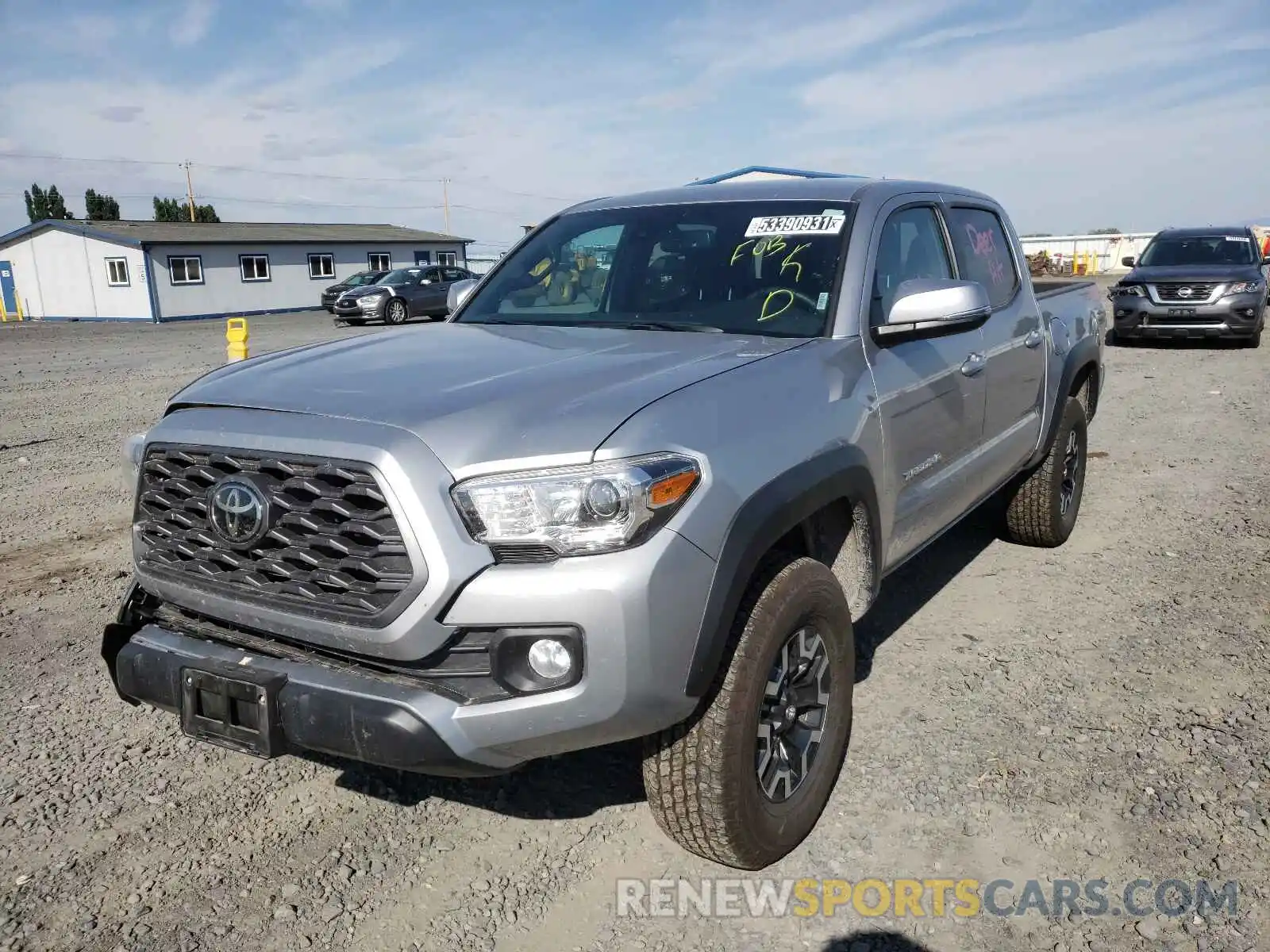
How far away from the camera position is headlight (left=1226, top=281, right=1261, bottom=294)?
46.2ft

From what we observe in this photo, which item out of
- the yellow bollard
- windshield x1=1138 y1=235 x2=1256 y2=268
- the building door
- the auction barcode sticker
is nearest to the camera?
the auction barcode sticker

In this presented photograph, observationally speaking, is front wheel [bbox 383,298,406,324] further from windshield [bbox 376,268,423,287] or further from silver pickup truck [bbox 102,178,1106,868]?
silver pickup truck [bbox 102,178,1106,868]

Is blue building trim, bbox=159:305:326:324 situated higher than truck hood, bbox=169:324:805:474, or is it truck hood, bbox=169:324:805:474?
truck hood, bbox=169:324:805:474

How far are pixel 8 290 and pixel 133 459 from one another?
45.0m

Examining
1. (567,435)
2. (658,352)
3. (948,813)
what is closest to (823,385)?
(658,352)

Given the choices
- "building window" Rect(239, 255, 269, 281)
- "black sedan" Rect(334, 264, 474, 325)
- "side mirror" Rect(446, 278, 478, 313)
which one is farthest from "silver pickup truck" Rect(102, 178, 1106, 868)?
"building window" Rect(239, 255, 269, 281)

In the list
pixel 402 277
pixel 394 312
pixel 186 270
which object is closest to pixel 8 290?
pixel 186 270

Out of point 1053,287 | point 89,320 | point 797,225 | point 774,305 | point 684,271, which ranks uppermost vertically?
point 797,225

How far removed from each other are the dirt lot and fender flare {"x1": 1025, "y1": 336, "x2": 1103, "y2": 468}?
0.65 m

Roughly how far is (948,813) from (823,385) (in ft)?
4.46

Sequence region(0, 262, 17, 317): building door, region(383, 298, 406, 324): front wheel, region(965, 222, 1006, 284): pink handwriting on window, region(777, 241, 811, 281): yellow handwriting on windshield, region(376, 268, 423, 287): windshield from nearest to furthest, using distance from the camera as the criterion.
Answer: region(777, 241, 811, 281): yellow handwriting on windshield < region(965, 222, 1006, 284): pink handwriting on window < region(383, 298, 406, 324): front wheel < region(376, 268, 423, 287): windshield < region(0, 262, 17, 317): building door

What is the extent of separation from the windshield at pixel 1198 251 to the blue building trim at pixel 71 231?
31491mm

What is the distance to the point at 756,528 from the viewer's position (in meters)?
2.50

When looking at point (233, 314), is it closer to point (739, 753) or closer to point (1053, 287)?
point (1053, 287)
